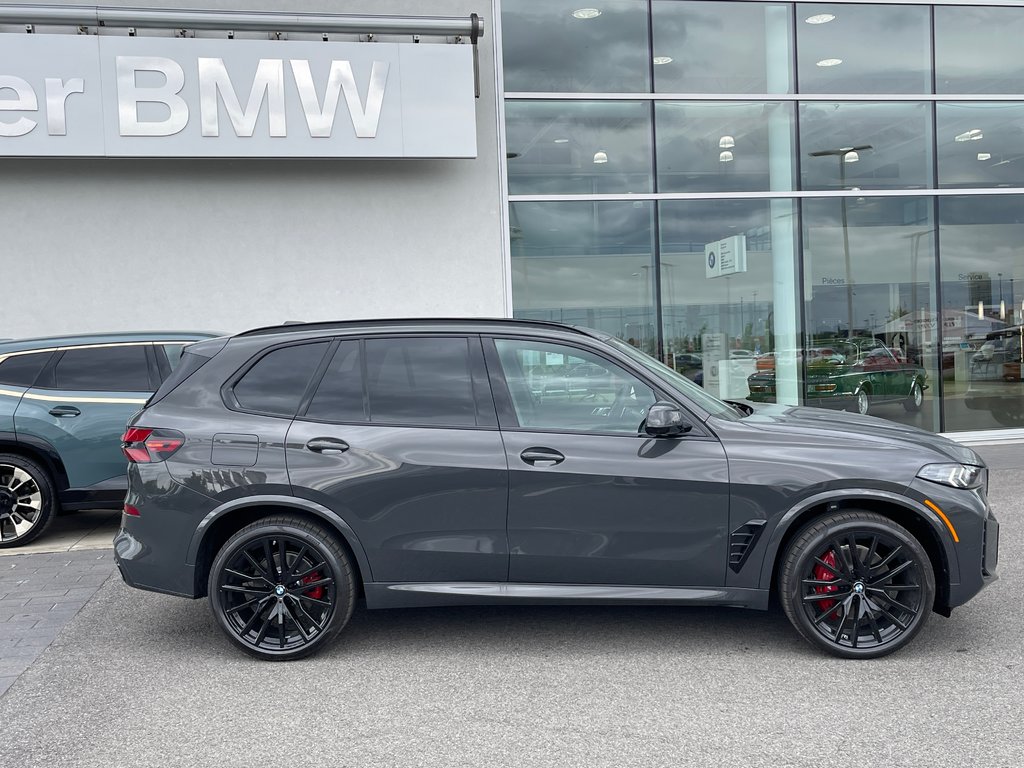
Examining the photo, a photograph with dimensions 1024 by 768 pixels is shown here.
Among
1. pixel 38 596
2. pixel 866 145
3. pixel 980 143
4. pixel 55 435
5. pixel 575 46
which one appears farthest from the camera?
pixel 980 143

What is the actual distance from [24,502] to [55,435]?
0.62 meters

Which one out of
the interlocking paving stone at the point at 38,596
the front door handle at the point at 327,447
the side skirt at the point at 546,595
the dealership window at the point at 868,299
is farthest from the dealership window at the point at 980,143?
the interlocking paving stone at the point at 38,596

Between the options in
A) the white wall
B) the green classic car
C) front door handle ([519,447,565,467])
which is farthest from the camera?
the green classic car

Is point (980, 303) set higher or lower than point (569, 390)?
higher

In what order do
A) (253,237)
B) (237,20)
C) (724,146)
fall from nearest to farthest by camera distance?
1. (237,20)
2. (253,237)
3. (724,146)

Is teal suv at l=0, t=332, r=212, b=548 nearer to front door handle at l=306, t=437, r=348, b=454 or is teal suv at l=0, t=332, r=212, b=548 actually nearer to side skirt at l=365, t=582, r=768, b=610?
front door handle at l=306, t=437, r=348, b=454

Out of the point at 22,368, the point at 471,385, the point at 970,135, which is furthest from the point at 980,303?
the point at 22,368

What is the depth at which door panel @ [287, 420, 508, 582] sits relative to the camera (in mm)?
4312

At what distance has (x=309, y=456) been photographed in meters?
4.38

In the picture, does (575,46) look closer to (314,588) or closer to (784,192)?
(784,192)

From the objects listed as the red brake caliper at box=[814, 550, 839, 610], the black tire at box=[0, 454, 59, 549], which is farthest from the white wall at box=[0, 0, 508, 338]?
the red brake caliper at box=[814, 550, 839, 610]

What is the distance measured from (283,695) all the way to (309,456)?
1119 millimetres

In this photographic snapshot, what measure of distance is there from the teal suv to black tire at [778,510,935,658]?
5329 millimetres

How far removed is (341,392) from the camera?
4.52m
